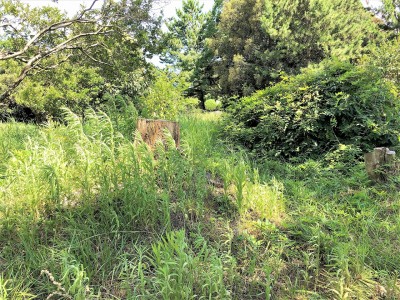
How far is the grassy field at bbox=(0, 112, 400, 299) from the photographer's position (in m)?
1.43

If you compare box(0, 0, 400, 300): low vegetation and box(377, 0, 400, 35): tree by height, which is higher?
box(377, 0, 400, 35): tree

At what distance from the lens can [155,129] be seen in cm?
279

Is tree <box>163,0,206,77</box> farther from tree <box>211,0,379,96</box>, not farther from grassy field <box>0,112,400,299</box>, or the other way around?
grassy field <box>0,112,400,299</box>

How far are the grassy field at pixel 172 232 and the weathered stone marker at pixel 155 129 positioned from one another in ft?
1.05

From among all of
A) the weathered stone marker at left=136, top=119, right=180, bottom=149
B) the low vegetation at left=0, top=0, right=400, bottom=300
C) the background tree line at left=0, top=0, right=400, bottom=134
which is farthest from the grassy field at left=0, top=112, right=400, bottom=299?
the background tree line at left=0, top=0, right=400, bottom=134

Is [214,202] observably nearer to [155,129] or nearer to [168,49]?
[155,129]

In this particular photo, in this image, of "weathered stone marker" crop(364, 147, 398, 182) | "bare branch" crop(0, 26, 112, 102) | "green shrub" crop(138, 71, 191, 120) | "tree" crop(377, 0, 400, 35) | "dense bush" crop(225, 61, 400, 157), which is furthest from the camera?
"tree" crop(377, 0, 400, 35)

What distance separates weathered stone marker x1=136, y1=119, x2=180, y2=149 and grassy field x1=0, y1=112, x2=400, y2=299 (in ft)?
1.05

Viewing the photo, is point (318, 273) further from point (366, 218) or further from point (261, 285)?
point (366, 218)

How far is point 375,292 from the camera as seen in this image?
1475mm

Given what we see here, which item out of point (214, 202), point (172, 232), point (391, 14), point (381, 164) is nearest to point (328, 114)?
point (381, 164)

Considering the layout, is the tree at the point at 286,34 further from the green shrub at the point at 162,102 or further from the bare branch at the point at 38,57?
the bare branch at the point at 38,57

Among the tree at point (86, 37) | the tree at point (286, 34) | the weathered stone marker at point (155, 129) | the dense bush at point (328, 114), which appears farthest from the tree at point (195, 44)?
the weathered stone marker at point (155, 129)

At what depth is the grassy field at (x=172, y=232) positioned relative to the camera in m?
1.43
